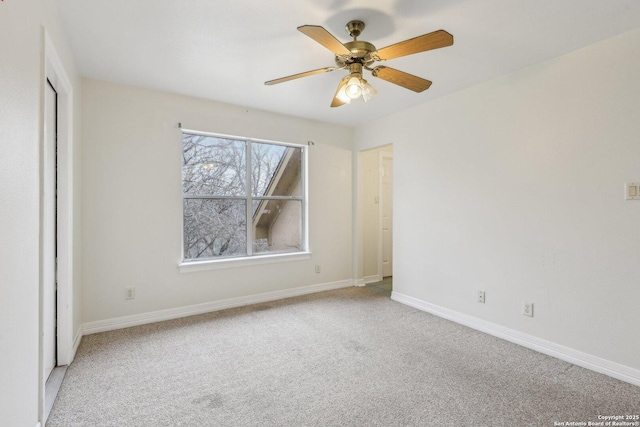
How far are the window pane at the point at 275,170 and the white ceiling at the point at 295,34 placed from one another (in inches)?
42.4

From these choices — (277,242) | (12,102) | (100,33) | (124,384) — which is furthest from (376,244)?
(12,102)

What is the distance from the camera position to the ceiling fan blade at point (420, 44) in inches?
68.0

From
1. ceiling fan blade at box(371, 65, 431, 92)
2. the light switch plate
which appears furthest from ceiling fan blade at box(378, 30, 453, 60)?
the light switch plate

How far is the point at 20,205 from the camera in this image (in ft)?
4.38

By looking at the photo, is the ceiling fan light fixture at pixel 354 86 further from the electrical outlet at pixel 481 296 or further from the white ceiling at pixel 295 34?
the electrical outlet at pixel 481 296

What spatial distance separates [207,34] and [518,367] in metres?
3.40

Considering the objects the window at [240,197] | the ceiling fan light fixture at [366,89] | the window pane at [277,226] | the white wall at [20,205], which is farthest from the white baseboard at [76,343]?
the ceiling fan light fixture at [366,89]

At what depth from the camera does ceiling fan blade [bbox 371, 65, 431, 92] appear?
2245mm

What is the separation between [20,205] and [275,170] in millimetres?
3057

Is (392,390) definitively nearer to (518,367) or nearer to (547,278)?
(518,367)

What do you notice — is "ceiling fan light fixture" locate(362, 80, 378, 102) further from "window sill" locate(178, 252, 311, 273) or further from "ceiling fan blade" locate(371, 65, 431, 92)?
"window sill" locate(178, 252, 311, 273)

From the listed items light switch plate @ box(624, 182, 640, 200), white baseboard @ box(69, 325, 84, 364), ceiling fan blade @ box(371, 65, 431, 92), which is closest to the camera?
light switch plate @ box(624, 182, 640, 200)

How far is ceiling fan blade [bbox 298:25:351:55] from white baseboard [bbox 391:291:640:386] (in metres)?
2.79

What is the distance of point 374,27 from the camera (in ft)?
7.06
